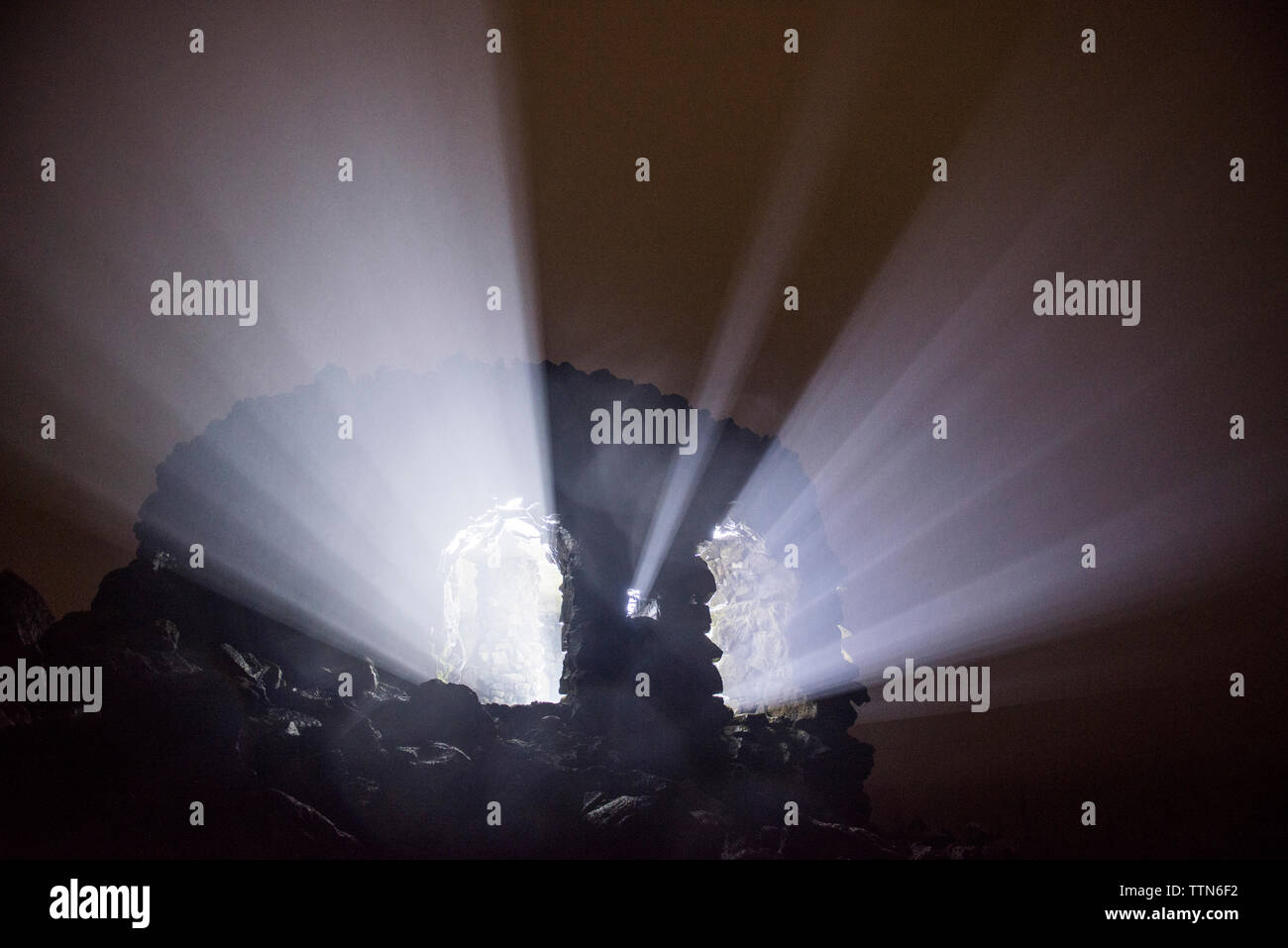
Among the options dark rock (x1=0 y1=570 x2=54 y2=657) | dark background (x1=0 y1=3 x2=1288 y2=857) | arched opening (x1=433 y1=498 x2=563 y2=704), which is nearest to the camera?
dark rock (x1=0 y1=570 x2=54 y2=657)

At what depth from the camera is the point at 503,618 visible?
17.1 m

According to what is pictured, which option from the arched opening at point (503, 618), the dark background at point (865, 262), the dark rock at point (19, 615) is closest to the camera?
the dark rock at point (19, 615)

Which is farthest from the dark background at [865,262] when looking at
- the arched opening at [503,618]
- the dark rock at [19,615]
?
the arched opening at [503,618]

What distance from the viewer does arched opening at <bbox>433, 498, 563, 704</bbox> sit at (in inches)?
603

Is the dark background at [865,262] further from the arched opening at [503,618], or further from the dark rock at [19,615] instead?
the arched opening at [503,618]

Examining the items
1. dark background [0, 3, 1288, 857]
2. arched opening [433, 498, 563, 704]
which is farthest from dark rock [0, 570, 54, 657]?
arched opening [433, 498, 563, 704]

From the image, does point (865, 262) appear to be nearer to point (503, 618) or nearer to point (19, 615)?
point (19, 615)

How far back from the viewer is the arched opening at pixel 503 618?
15.3 metres

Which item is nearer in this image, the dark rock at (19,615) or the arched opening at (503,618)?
the dark rock at (19,615)

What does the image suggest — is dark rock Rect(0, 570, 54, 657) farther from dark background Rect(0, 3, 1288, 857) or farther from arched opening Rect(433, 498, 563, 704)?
arched opening Rect(433, 498, 563, 704)

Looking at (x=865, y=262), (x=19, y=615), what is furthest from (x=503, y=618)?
(x=865, y=262)

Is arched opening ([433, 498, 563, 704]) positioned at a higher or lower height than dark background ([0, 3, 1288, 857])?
lower

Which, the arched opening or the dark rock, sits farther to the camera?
the arched opening

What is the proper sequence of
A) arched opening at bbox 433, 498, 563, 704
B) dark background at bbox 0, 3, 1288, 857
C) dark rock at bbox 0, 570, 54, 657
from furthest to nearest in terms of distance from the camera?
arched opening at bbox 433, 498, 563, 704 → dark background at bbox 0, 3, 1288, 857 → dark rock at bbox 0, 570, 54, 657
